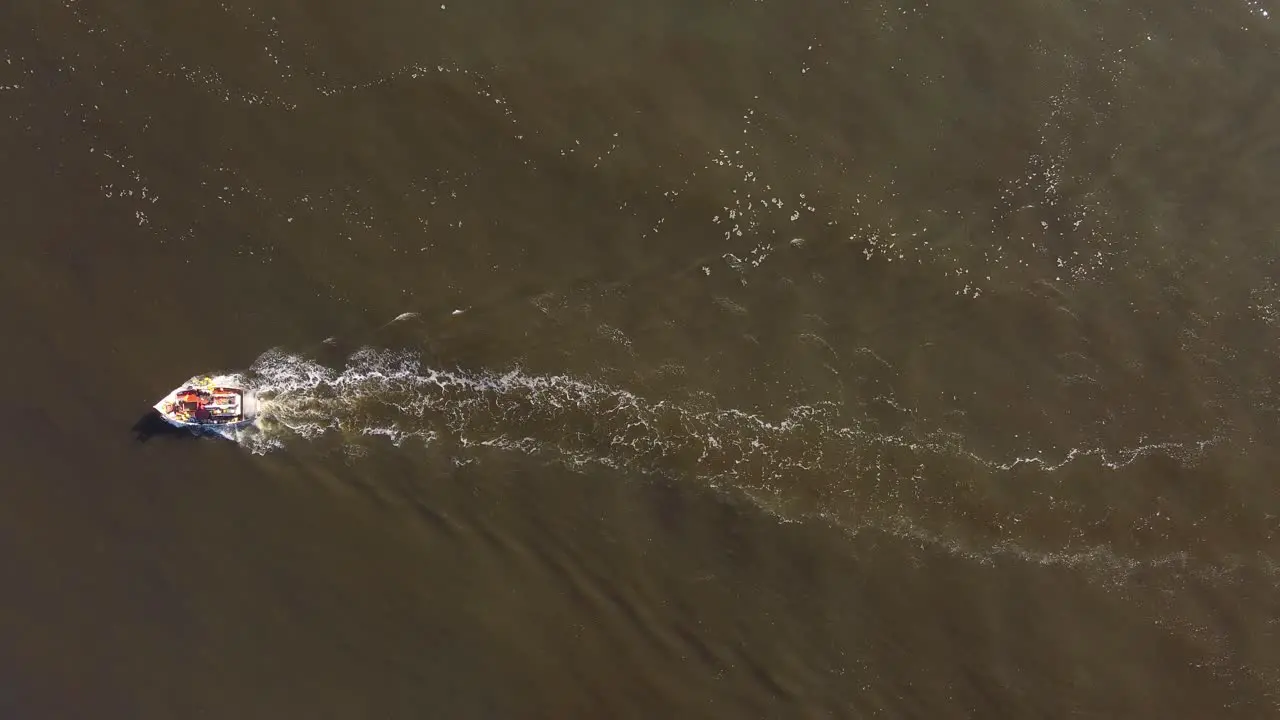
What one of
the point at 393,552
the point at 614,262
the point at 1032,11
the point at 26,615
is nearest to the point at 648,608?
the point at 393,552

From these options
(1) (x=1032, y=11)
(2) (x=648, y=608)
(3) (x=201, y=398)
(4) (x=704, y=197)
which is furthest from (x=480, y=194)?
(1) (x=1032, y=11)

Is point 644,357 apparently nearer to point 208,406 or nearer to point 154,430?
point 208,406

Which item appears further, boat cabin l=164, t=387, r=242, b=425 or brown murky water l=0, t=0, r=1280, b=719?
brown murky water l=0, t=0, r=1280, b=719

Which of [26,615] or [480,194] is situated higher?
[480,194]

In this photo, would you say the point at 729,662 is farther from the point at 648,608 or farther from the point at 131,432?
the point at 131,432

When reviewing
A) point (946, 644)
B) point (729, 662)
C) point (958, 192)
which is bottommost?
point (729, 662)

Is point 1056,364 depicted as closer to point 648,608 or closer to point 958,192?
point 958,192

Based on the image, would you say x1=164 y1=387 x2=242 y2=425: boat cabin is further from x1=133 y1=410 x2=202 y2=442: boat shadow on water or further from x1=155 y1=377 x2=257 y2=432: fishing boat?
x1=133 y1=410 x2=202 y2=442: boat shadow on water

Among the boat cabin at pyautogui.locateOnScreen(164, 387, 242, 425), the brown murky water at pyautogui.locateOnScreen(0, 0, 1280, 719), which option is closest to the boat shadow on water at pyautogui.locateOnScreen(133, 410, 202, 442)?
the brown murky water at pyautogui.locateOnScreen(0, 0, 1280, 719)
